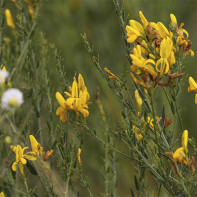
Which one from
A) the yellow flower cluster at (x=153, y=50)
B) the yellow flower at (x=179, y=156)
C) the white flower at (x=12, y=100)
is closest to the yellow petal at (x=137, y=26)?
the yellow flower cluster at (x=153, y=50)

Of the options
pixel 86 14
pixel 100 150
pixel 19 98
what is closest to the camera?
pixel 19 98

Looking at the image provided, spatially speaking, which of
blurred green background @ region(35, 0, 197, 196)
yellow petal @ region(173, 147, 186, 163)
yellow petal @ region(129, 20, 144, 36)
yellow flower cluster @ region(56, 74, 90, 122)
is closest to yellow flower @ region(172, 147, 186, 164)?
yellow petal @ region(173, 147, 186, 163)

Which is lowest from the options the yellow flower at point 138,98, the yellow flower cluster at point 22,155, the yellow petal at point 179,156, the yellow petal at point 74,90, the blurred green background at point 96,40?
the yellow petal at point 179,156

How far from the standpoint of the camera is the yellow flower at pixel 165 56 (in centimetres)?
119

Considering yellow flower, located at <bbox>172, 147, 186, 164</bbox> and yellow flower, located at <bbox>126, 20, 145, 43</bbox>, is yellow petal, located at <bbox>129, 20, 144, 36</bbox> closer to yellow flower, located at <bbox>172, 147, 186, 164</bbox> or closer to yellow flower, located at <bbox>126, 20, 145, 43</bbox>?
yellow flower, located at <bbox>126, 20, 145, 43</bbox>

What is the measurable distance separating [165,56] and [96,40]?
2838 mm

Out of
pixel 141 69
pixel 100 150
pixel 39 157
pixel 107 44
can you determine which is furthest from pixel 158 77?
pixel 107 44

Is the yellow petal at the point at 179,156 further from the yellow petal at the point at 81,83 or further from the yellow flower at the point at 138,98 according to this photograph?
the yellow petal at the point at 81,83

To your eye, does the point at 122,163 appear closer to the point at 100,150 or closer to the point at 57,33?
the point at 100,150

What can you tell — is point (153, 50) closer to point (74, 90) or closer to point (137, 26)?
point (137, 26)

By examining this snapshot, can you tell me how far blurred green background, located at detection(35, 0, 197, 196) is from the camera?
3404 mm

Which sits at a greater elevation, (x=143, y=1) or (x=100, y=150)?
(x=143, y=1)

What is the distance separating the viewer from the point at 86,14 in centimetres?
425

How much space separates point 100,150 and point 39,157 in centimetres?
212
